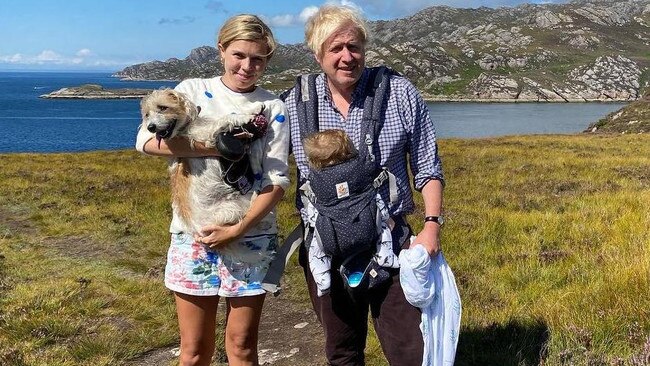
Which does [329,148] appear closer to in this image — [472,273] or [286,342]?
[286,342]

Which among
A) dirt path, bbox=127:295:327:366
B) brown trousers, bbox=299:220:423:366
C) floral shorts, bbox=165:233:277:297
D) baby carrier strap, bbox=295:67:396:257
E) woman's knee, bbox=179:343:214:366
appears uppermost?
baby carrier strap, bbox=295:67:396:257

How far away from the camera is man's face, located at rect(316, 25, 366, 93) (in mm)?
3408

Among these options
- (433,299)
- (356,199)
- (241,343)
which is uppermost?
(356,199)

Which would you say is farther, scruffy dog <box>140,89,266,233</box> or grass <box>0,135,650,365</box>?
grass <box>0,135,650,365</box>

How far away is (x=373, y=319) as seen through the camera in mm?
3699

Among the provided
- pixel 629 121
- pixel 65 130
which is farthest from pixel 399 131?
pixel 65 130

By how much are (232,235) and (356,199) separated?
886 millimetres

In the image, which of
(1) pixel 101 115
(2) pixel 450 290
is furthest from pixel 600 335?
(1) pixel 101 115

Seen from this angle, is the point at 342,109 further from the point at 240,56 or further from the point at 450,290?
the point at 450,290

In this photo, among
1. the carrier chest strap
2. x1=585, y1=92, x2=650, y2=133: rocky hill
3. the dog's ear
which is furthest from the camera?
x1=585, y1=92, x2=650, y2=133: rocky hill

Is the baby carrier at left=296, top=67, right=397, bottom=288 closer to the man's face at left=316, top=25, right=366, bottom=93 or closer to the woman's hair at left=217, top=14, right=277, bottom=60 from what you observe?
the man's face at left=316, top=25, right=366, bottom=93

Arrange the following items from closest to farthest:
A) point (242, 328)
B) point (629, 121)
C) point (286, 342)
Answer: point (242, 328) → point (286, 342) → point (629, 121)

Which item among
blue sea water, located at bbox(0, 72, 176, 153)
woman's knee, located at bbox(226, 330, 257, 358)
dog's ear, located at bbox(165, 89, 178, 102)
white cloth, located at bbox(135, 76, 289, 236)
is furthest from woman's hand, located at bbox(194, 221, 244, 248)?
blue sea water, located at bbox(0, 72, 176, 153)

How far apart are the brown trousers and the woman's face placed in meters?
1.21
